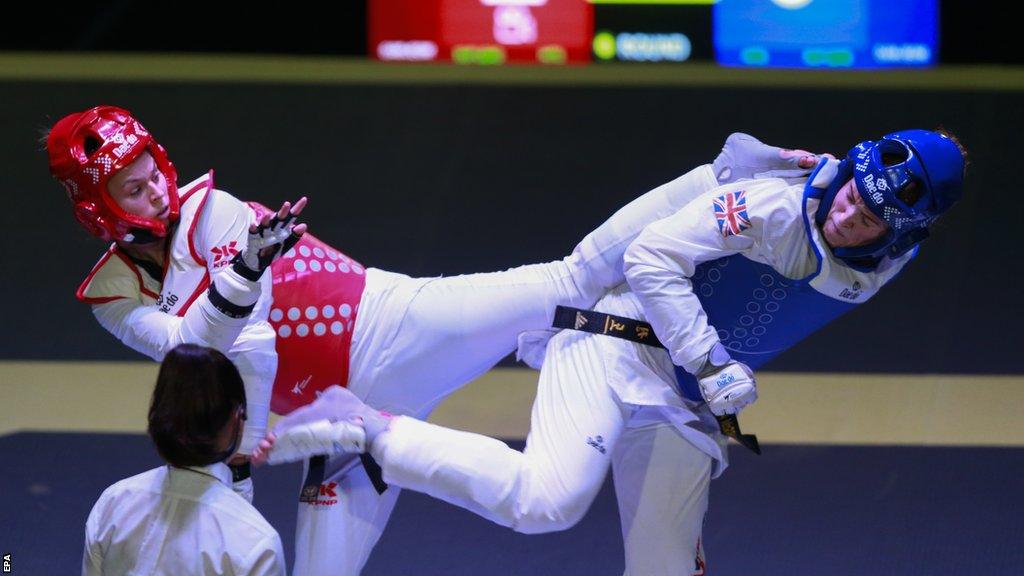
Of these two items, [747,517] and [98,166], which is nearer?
[98,166]

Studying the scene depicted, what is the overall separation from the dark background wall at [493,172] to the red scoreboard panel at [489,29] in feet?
0.70

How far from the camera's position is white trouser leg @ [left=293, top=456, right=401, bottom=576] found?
259 centimetres

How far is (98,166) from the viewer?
8.21 feet

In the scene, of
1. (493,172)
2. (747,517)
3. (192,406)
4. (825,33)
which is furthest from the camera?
(825,33)

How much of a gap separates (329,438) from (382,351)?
0.30m

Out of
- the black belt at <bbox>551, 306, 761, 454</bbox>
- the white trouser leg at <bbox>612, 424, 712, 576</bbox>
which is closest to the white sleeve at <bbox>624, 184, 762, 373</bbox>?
the black belt at <bbox>551, 306, 761, 454</bbox>

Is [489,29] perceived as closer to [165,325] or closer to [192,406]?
[165,325]

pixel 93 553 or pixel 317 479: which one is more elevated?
pixel 93 553

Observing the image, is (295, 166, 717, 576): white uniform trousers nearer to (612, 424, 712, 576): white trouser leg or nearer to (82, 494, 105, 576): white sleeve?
(612, 424, 712, 576): white trouser leg

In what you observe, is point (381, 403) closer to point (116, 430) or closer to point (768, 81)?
point (116, 430)

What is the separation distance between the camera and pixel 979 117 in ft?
22.2

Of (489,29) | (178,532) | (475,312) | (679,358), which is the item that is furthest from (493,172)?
(178,532)

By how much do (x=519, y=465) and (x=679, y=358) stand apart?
1.26ft

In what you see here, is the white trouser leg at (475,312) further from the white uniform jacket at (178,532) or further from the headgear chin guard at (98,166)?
the white uniform jacket at (178,532)
